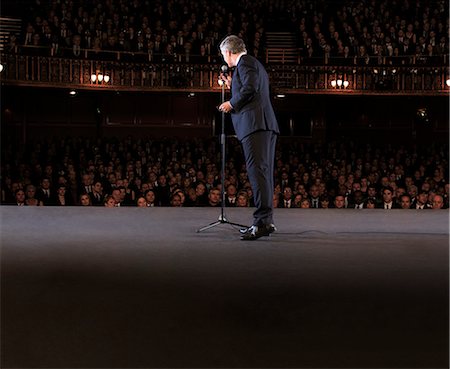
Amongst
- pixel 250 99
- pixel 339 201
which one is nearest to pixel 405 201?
pixel 339 201

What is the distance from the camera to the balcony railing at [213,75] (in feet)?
43.0

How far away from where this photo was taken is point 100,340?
1862 millimetres

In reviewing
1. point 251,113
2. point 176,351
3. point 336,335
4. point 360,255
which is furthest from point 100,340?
point 251,113

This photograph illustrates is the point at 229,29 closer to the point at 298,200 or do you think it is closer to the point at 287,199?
→ the point at 287,199

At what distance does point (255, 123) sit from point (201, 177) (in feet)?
20.3

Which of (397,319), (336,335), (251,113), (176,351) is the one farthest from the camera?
(251,113)

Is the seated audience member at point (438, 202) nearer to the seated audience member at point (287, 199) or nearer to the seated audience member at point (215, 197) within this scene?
the seated audience member at point (287, 199)

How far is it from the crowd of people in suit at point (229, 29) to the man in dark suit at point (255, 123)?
31.6ft

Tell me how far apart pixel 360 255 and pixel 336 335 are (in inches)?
55.4

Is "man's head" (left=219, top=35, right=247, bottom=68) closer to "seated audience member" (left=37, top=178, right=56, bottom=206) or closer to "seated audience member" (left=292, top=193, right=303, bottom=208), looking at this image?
"seated audience member" (left=292, top=193, right=303, bottom=208)

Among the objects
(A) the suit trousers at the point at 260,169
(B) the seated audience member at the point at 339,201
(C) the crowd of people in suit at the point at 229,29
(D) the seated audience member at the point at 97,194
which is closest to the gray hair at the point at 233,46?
(A) the suit trousers at the point at 260,169

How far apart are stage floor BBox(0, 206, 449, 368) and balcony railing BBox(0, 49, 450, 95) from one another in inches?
371

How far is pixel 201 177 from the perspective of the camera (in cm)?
994

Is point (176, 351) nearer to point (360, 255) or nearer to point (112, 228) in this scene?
point (360, 255)
